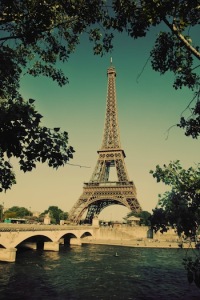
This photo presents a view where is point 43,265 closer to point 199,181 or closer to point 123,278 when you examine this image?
point 123,278

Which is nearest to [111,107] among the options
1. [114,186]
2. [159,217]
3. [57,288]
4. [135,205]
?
[114,186]

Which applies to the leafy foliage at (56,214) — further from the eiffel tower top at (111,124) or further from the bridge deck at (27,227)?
the bridge deck at (27,227)

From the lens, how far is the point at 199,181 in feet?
36.0

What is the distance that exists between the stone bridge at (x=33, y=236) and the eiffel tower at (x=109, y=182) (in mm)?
8245

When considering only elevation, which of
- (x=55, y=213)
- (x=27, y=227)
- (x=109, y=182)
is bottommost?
(x=27, y=227)

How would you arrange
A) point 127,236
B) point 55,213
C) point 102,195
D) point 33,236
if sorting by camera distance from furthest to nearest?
point 55,213 → point 127,236 → point 102,195 → point 33,236

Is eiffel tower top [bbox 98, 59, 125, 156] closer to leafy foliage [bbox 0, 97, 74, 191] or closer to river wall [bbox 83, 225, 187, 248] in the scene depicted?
river wall [bbox 83, 225, 187, 248]

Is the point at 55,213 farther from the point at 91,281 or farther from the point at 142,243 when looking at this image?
the point at 91,281

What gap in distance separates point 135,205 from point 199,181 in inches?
2618

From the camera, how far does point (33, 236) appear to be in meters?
53.6

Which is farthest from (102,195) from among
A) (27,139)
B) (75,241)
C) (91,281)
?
(27,139)

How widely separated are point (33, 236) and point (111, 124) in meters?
46.6

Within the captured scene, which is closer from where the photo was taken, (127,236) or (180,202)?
(180,202)

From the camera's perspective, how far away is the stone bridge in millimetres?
37666
